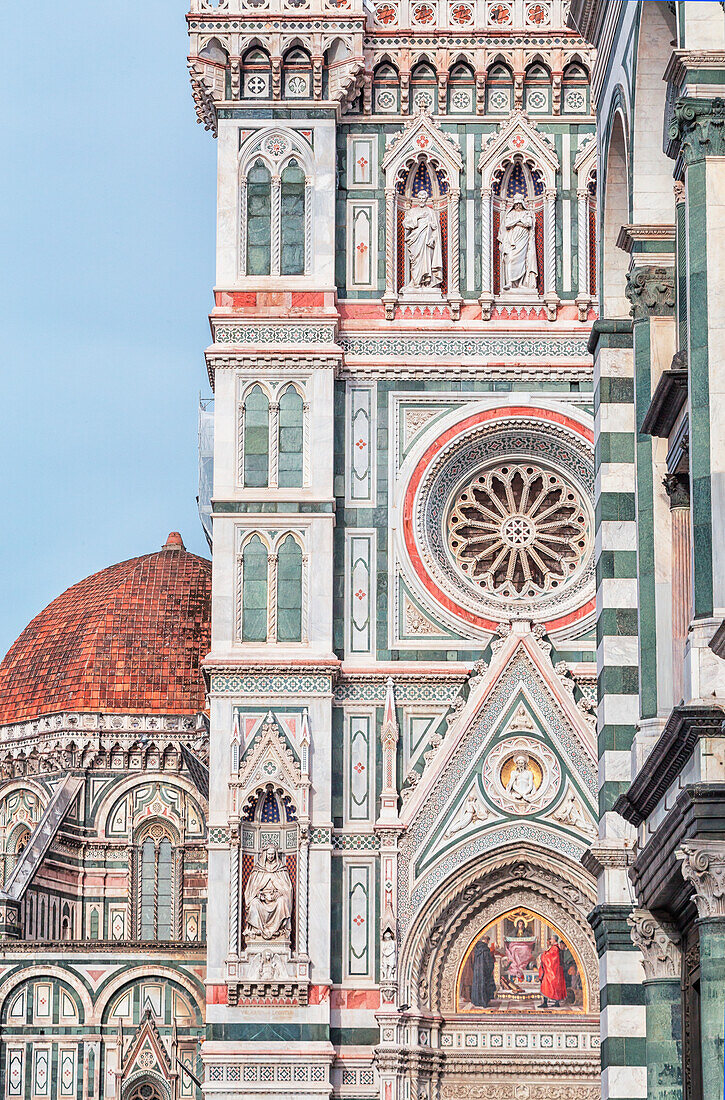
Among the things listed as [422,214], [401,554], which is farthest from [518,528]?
[422,214]

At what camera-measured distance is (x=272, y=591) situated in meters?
29.3

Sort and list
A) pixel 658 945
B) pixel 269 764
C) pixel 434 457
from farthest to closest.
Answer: pixel 434 457 < pixel 269 764 < pixel 658 945

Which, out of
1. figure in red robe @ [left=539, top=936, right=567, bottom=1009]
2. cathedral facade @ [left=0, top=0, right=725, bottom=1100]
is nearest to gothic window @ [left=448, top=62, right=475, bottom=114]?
cathedral facade @ [left=0, top=0, right=725, bottom=1100]

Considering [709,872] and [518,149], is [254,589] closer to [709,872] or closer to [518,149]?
[518,149]

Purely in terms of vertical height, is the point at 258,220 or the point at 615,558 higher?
the point at 258,220

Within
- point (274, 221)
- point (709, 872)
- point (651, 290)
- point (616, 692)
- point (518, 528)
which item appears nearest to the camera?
point (709, 872)

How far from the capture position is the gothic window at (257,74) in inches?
1217

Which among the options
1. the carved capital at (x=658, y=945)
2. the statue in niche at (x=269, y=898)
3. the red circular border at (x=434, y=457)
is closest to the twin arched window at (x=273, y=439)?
the red circular border at (x=434, y=457)

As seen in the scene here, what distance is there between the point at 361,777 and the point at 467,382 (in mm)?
5263

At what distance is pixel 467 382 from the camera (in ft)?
99.9

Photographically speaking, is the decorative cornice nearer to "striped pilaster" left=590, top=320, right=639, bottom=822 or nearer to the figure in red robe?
"striped pilaster" left=590, top=320, right=639, bottom=822

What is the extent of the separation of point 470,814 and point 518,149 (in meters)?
8.74

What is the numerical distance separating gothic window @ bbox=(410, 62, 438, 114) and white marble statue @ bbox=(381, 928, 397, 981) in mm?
10823

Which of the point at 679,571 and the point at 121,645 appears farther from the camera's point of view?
the point at 121,645
